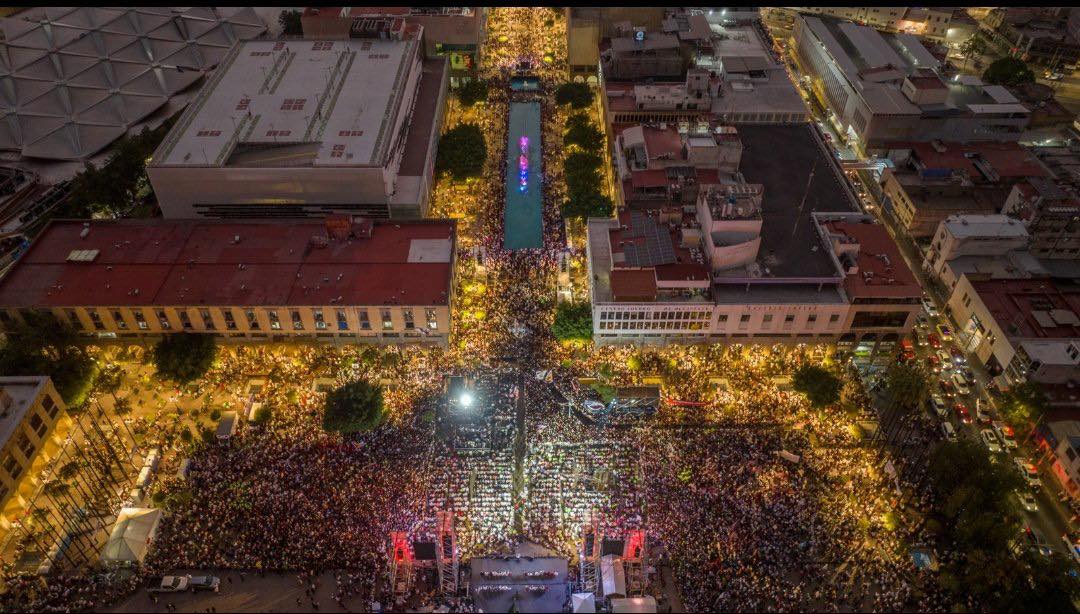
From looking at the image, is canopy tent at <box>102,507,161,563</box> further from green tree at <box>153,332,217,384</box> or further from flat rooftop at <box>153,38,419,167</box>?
flat rooftop at <box>153,38,419,167</box>

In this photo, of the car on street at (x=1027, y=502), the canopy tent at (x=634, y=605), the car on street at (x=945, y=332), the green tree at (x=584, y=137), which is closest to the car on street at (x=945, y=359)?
the car on street at (x=945, y=332)

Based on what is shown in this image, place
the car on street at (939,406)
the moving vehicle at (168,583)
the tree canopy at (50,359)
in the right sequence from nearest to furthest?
the moving vehicle at (168,583) < the tree canopy at (50,359) < the car on street at (939,406)

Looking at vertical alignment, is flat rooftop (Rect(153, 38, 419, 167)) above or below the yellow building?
above

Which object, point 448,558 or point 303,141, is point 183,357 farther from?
point 448,558

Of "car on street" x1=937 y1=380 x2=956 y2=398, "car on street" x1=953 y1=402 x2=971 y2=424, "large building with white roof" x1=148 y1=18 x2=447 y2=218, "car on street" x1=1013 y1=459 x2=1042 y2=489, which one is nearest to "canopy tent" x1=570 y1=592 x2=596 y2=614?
"car on street" x1=1013 y1=459 x2=1042 y2=489

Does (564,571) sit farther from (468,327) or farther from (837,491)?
(468,327)

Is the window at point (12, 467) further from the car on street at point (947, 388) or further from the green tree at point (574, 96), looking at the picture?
the green tree at point (574, 96)
